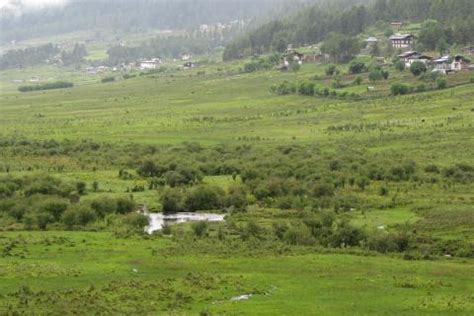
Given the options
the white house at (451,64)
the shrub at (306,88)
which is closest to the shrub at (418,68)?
the white house at (451,64)

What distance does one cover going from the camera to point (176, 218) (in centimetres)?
7562

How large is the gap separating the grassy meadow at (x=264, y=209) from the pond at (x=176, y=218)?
62.2 inches

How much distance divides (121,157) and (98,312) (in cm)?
6408

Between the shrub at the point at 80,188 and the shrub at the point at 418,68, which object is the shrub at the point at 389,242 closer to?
the shrub at the point at 80,188

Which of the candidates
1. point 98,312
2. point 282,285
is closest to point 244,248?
point 282,285

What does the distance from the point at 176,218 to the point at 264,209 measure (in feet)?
25.8

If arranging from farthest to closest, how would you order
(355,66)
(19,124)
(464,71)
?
(355,66)
(464,71)
(19,124)

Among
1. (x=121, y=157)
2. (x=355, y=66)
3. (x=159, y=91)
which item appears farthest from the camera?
(x=159, y=91)

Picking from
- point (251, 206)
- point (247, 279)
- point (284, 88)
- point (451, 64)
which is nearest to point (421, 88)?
point (451, 64)

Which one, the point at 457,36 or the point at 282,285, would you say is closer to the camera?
the point at 282,285

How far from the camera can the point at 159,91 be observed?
198375 mm

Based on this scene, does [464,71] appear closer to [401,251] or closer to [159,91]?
[159,91]

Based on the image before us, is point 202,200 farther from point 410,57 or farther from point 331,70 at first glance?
point 410,57

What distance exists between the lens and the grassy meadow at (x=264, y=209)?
48.3 meters
